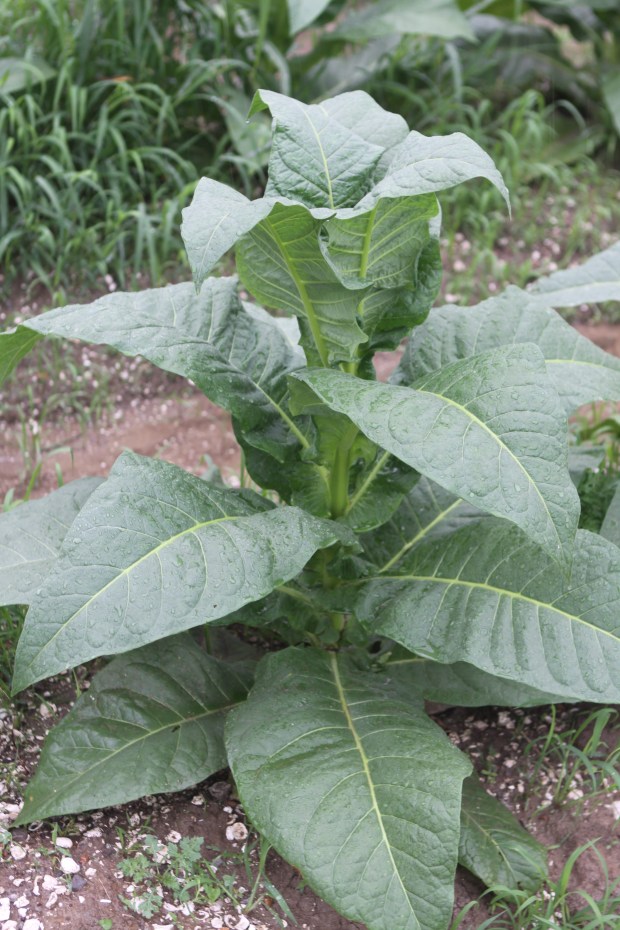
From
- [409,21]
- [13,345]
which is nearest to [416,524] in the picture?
[13,345]

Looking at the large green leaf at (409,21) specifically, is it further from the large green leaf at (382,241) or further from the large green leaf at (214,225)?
the large green leaf at (214,225)

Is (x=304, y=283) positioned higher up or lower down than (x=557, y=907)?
higher up

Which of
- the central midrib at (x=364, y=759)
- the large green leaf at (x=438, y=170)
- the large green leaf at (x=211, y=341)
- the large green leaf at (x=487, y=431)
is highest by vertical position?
the large green leaf at (x=438, y=170)

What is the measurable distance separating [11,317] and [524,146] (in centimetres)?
245

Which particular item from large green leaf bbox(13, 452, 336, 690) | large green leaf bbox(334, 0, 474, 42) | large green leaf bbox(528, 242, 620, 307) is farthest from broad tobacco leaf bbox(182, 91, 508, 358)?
large green leaf bbox(334, 0, 474, 42)

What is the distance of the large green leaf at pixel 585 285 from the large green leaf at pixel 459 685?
2.93 feet

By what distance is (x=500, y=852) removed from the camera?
2031mm

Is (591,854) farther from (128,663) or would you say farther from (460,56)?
(460,56)

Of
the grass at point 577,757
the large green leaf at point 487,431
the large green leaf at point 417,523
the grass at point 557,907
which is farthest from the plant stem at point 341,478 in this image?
the grass at point 557,907

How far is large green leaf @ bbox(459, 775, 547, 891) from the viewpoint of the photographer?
2.01m

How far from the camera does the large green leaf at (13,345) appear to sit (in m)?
2.03

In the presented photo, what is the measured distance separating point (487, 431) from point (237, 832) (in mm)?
964

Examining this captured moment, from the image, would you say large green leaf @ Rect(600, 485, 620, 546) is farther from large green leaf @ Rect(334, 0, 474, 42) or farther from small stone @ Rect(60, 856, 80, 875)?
large green leaf @ Rect(334, 0, 474, 42)

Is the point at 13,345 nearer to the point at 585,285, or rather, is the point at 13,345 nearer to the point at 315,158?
the point at 315,158
